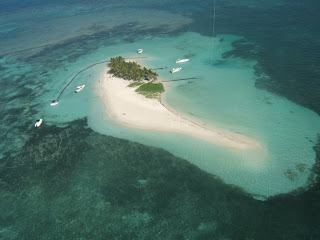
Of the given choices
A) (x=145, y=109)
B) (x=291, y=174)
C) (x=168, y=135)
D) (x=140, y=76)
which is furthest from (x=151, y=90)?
(x=291, y=174)

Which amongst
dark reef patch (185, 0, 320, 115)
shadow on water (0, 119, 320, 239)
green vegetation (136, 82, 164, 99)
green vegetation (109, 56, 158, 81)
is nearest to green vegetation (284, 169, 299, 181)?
shadow on water (0, 119, 320, 239)

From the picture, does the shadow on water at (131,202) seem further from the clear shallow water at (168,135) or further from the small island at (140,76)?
the small island at (140,76)

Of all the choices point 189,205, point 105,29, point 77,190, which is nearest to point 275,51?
point 189,205

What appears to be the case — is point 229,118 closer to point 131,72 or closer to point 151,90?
point 151,90

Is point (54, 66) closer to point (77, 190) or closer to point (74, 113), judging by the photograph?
point (74, 113)

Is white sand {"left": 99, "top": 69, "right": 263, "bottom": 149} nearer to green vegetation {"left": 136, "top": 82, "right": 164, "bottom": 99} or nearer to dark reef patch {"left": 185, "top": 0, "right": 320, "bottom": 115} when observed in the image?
green vegetation {"left": 136, "top": 82, "right": 164, "bottom": 99}

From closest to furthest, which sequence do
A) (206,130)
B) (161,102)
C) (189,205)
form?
(189,205) < (206,130) < (161,102)
